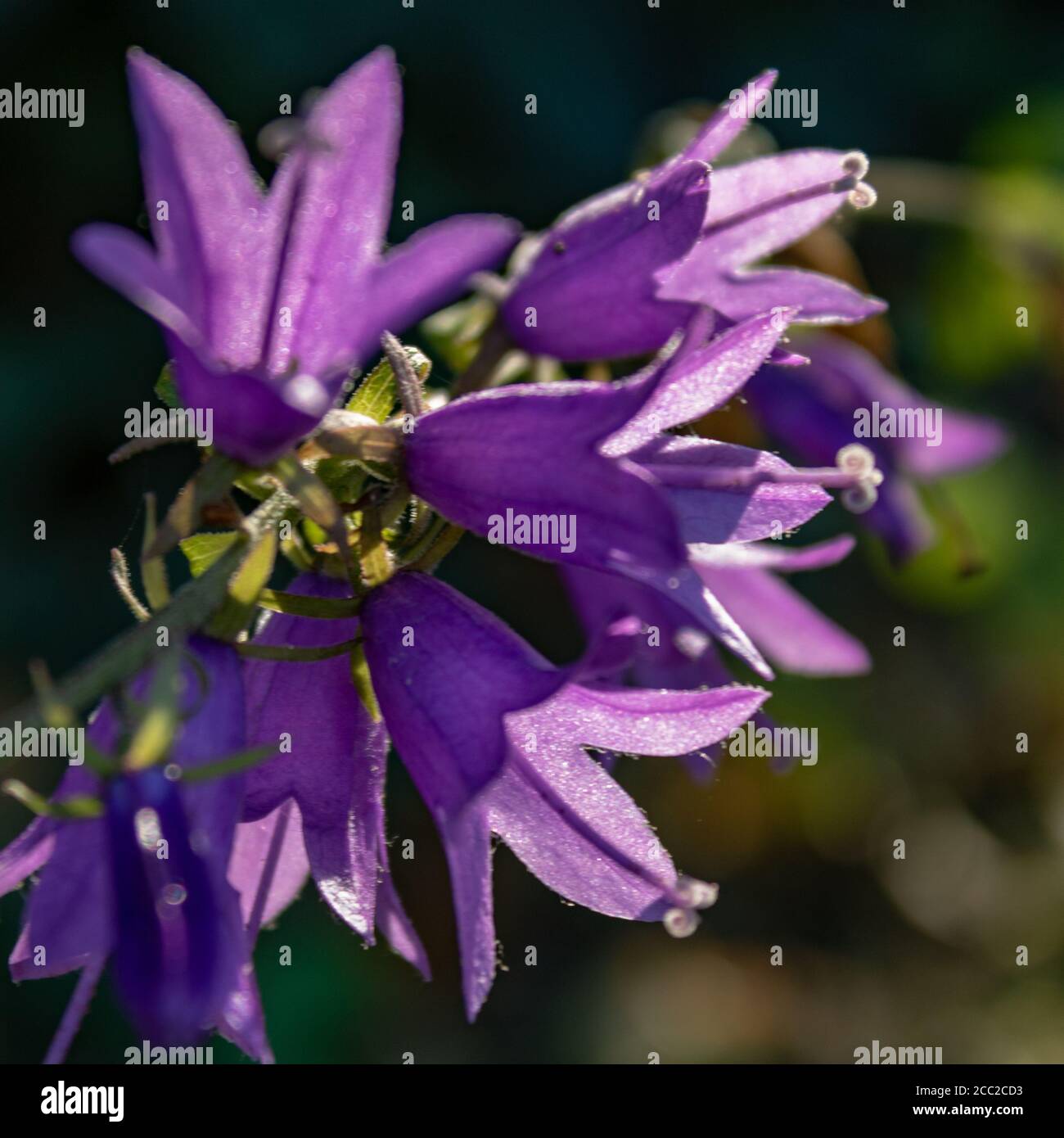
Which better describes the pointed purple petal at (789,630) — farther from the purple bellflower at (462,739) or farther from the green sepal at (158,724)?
the green sepal at (158,724)

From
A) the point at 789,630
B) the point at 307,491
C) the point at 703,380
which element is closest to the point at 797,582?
the point at 789,630

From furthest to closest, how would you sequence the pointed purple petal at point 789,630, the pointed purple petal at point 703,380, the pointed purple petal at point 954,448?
the pointed purple petal at point 954,448, the pointed purple petal at point 789,630, the pointed purple petal at point 703,380

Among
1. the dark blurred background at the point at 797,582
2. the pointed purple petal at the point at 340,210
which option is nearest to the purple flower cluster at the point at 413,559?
the pointed purple petal at the point at 340,210

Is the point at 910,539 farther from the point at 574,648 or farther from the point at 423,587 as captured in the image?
the point at 574,648

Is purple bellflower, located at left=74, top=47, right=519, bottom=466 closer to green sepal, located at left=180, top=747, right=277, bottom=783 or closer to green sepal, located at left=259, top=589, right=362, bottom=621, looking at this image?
green sepal, located at left=259, top=589, right=362, bottom=621

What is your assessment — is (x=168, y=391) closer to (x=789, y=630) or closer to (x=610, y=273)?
(x=610, y=273)

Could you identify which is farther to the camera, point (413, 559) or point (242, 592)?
point (413, 559)
